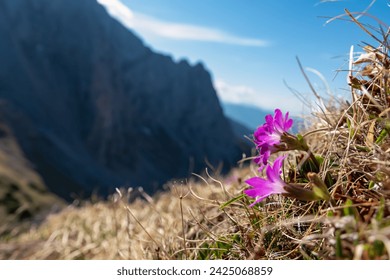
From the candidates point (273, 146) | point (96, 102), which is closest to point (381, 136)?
point (273, 146)

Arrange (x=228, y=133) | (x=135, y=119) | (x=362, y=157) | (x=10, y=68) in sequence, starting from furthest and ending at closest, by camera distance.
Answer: (x=228, y=133) < (x=135, y=119) < (x=10, y=68) < (x=362, y=157)

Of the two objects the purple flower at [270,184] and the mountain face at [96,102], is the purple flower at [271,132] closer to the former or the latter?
the purple flower at [270,184]

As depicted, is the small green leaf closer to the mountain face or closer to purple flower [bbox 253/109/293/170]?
purple flower [bbox 253/109/293/170]

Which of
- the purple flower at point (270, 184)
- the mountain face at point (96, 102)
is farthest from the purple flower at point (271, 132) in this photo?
the mountain face at point (96, 102)

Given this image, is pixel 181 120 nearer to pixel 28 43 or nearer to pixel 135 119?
pixel 135 119

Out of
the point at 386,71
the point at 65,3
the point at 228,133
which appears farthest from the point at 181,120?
the point at 386,71
